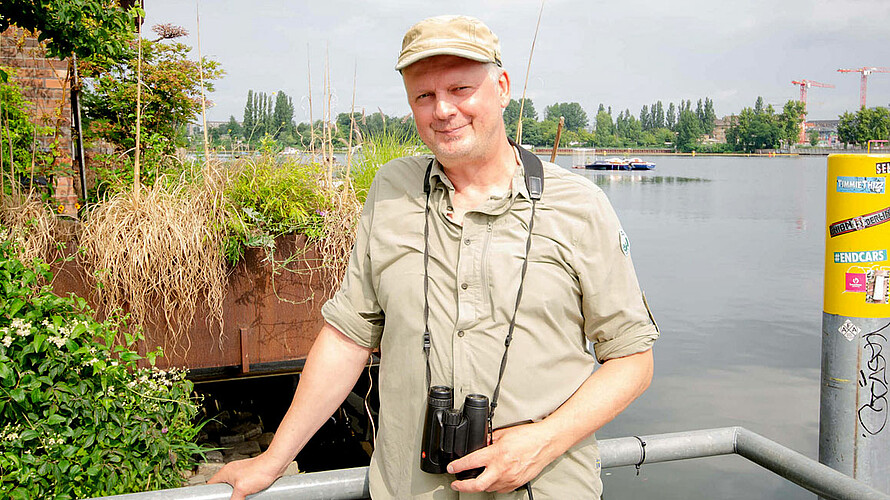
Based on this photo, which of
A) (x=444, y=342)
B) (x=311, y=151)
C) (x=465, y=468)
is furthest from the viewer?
(x=311, y=151)

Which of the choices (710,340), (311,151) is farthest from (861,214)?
(710,340)

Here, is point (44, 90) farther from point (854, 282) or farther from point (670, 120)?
point (670, 120)

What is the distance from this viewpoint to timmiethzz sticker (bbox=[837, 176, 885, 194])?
2174 mm

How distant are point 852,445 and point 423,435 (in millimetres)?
1611

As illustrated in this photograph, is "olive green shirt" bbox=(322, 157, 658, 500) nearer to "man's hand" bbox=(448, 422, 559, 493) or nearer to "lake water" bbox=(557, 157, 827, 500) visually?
"man's hand" bbox=(448, 422, 559, 493)

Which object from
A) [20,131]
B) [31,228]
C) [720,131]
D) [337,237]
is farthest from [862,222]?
[720,131]

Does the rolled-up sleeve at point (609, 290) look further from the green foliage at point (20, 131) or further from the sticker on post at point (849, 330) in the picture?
the green foliage at point (20, 131)

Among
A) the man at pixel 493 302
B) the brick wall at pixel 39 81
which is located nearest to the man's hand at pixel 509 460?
the man at pixel 493 302

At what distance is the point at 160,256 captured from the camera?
335cm

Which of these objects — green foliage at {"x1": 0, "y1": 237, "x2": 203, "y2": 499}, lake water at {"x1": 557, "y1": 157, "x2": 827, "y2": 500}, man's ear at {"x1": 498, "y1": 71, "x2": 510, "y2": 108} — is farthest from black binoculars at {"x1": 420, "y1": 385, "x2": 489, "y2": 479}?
lake water at {"x1": 557, "y1": 157, "x2": 827, "y2": 500}

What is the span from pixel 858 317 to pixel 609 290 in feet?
4.33

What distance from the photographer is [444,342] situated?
4.67 feet

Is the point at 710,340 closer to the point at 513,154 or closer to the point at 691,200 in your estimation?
the point at 691,200

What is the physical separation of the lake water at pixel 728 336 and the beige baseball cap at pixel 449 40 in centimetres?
397
